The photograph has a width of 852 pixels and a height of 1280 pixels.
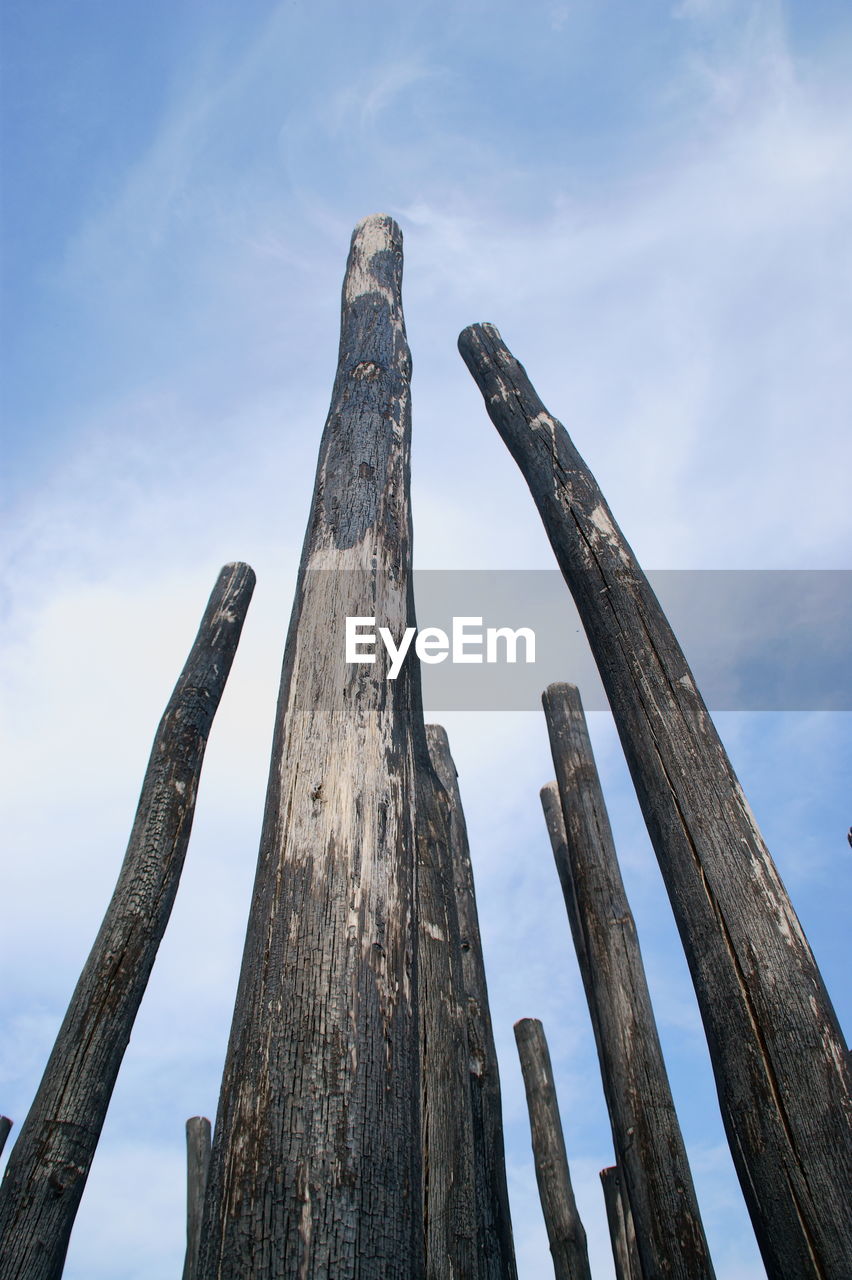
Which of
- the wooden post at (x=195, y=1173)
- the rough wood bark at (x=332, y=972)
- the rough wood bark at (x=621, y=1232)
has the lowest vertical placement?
the rough wood bark at (x=332, y=972)

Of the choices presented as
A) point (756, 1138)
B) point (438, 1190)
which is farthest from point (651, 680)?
point (438, 1190)

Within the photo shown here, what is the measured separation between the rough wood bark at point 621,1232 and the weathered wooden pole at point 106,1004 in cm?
412

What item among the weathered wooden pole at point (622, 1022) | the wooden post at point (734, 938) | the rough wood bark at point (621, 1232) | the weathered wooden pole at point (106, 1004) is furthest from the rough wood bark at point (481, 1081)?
the rough wood bark at point (621, 1232)

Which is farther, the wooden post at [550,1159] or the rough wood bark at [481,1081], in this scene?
the wooden post at [550,1159]

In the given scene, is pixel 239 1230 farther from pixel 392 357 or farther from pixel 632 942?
pixel 632 942

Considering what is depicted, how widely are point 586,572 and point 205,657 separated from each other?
Result: 11.5 feet

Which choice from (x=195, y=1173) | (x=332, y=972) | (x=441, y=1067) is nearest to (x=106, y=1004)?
(x=441, y=1067)

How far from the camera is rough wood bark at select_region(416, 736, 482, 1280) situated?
2.90 m

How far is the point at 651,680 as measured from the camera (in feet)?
9.48

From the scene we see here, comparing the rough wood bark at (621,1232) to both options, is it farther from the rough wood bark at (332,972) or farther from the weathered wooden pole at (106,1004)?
the rough wood bark at (332,972)

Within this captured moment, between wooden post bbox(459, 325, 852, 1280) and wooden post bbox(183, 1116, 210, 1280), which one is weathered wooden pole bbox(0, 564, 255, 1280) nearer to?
wooden post bbox(459, 325, 852, 1280)

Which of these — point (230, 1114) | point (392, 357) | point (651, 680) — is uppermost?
point (392, 357)

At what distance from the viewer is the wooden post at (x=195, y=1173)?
760 centimetres

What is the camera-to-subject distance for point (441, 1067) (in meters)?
3.19
